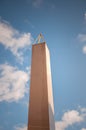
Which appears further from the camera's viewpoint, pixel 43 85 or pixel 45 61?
pixel 45 61

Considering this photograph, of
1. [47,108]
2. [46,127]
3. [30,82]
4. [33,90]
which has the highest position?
[30,82]

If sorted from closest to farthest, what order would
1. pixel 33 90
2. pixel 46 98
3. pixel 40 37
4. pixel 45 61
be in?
1. pixel 46 98
2. pixel 33 90
3. pixel 45 61
4. pixel 40 37

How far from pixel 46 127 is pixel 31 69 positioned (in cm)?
357

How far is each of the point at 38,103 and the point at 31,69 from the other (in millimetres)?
2304

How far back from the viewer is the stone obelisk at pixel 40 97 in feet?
23.0

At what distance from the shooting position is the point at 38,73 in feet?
27.7

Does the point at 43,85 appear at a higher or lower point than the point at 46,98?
higher

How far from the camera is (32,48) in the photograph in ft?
31.9

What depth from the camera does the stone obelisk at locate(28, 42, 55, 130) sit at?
23.0 feet

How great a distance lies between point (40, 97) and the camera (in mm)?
7590

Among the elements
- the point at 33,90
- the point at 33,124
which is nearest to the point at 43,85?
the point at 33,90

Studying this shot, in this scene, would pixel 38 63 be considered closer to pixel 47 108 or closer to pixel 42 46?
pixel 42 46

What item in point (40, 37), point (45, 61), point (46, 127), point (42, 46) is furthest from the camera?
point (40, 37)

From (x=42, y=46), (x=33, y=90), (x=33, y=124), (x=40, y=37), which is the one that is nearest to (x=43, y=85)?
(x=33, y=90)
